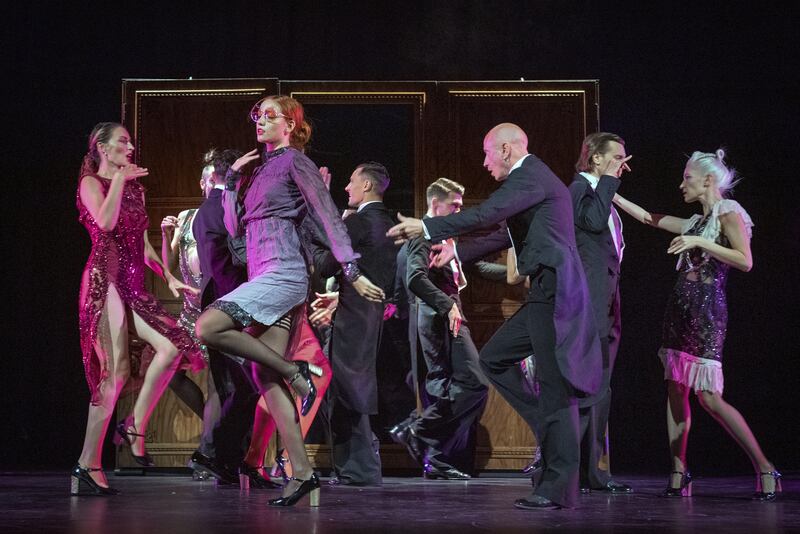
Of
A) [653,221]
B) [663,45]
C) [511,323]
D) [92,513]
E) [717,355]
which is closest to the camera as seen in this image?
[92,513]

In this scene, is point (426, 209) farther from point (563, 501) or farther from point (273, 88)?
point (563, 501)

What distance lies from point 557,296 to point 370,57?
124 inches

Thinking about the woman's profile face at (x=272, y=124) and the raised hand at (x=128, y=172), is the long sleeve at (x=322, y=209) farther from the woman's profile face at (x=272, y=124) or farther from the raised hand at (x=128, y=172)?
the raised hand at (x=128, y=172)

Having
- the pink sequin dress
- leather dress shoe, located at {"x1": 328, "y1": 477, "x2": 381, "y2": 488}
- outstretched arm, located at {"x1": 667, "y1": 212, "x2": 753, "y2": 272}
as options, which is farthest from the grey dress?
outstretched arm, located at {"x1": 667, "y1": 212, "x2": 753, "y2": 272}

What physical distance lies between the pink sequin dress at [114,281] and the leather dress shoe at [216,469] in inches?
23.2

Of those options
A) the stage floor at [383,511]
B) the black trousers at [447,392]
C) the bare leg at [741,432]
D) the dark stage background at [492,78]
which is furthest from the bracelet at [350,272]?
the dark stage background at [492,78]

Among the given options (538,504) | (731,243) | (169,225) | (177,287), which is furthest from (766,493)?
(169,225)

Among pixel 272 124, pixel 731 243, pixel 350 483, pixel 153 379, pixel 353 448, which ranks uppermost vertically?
pixel 272 124

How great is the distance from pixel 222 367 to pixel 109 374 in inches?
32.1

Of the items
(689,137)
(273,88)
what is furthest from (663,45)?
(273,88)

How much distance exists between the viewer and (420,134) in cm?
644

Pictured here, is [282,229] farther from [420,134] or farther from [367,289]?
[420,134]

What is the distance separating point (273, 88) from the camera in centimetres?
632

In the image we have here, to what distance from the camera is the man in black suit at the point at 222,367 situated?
521 cm
